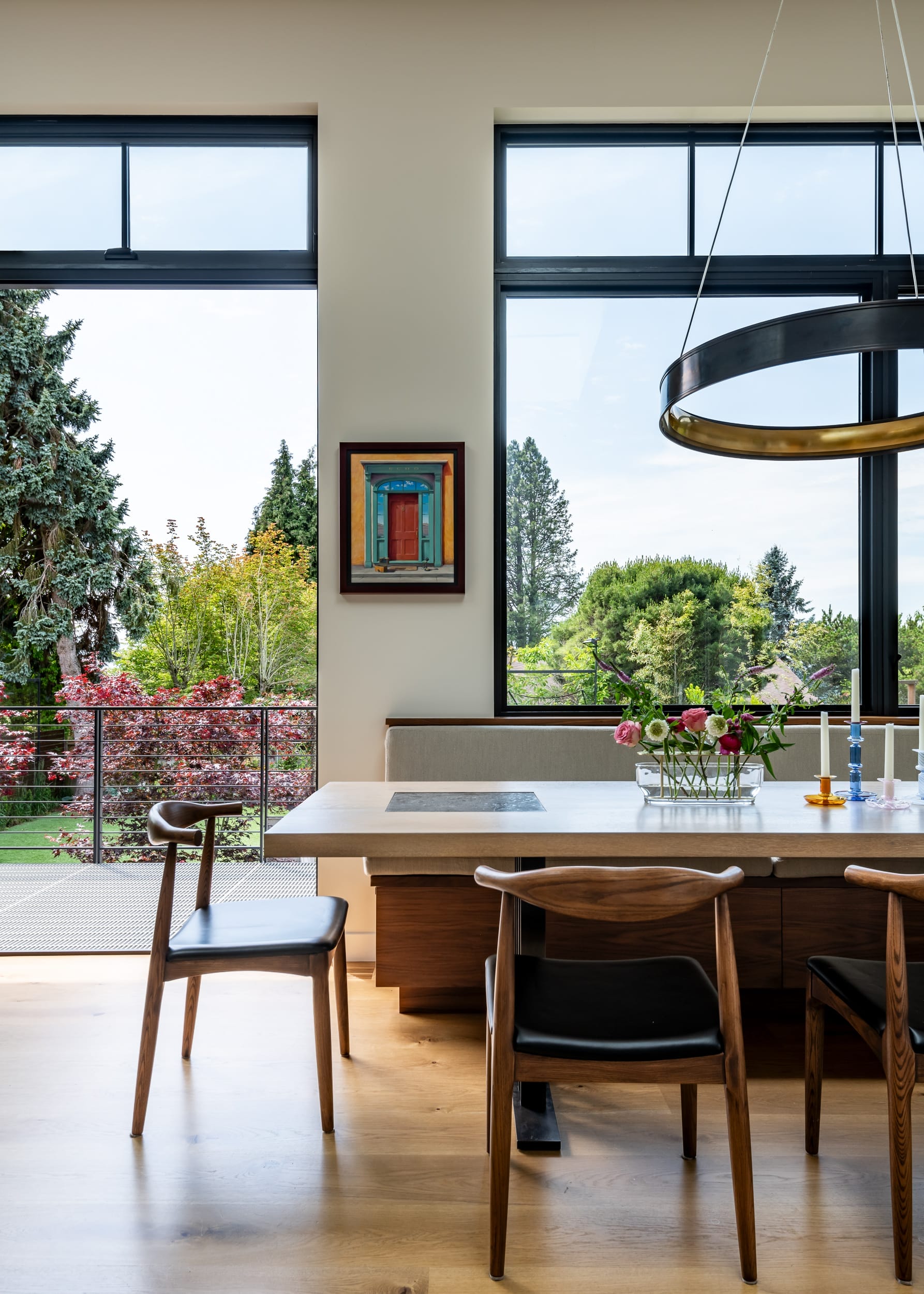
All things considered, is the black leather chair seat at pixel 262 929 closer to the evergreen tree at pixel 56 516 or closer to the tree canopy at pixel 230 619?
the tree canopy at pixel 230 619

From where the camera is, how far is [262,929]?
1.99 meters

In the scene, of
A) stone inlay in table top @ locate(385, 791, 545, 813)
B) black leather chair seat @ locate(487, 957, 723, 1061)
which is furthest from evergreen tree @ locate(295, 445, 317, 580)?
black leather chair seat @ locate(487, 957, 723, 1061)

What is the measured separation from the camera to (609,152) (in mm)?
3312

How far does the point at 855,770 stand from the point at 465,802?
1090 millimetres

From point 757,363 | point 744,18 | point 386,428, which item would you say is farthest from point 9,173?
point 757,363

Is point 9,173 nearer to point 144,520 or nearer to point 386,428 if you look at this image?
point 386,428

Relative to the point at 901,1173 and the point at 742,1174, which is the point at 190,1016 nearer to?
the point at 742,1174

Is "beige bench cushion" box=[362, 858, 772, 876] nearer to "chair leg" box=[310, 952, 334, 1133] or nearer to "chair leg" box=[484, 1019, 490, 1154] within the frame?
"chair leg" box=[310, 952, 334, 1133]

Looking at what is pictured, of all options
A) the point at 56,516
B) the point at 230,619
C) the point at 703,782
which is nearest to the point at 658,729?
the point at 703,782

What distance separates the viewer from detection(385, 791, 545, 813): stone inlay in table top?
6.57 feet

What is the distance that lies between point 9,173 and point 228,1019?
338 cm

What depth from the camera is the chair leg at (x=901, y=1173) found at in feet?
4.70

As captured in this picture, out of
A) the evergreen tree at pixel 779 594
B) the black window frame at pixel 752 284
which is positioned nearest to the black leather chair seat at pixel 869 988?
the black window frame at pixel 752 284

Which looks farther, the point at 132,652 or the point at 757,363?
the point at 132,652
